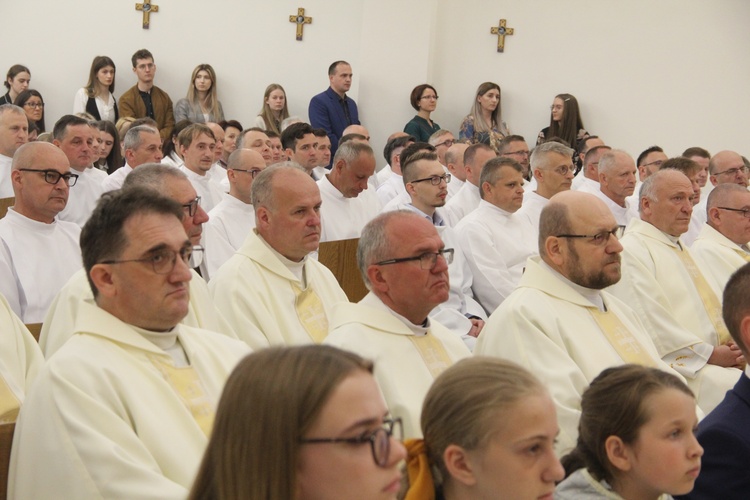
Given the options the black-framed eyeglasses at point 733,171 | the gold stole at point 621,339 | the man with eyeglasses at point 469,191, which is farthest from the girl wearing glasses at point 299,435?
the black-framed eyeglasses at point 733,171

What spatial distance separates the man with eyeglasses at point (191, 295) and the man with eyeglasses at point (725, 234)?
3387mm

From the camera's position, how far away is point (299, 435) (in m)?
1.72

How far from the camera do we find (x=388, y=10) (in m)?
12.3

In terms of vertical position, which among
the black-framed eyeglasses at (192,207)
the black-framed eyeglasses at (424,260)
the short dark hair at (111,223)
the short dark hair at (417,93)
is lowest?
the black-framed eyeglasses at (424,260)

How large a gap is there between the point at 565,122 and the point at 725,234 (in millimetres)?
6579

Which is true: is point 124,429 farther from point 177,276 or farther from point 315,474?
point 315,474

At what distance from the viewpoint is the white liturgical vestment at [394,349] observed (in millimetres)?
3506

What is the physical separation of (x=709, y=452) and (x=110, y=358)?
1826 mm

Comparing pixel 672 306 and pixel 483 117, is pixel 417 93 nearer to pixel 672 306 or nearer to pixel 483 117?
pixel 483 117

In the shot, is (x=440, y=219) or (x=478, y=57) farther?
(x=478, y=57)

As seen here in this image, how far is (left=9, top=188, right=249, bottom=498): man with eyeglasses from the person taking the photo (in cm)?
253

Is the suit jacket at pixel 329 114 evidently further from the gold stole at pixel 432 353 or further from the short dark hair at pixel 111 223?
the short dark hair at pixel 111 223

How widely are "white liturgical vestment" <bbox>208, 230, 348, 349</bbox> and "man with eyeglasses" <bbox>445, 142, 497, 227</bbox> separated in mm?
3351

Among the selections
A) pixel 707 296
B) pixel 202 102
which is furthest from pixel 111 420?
pixel 202 102
